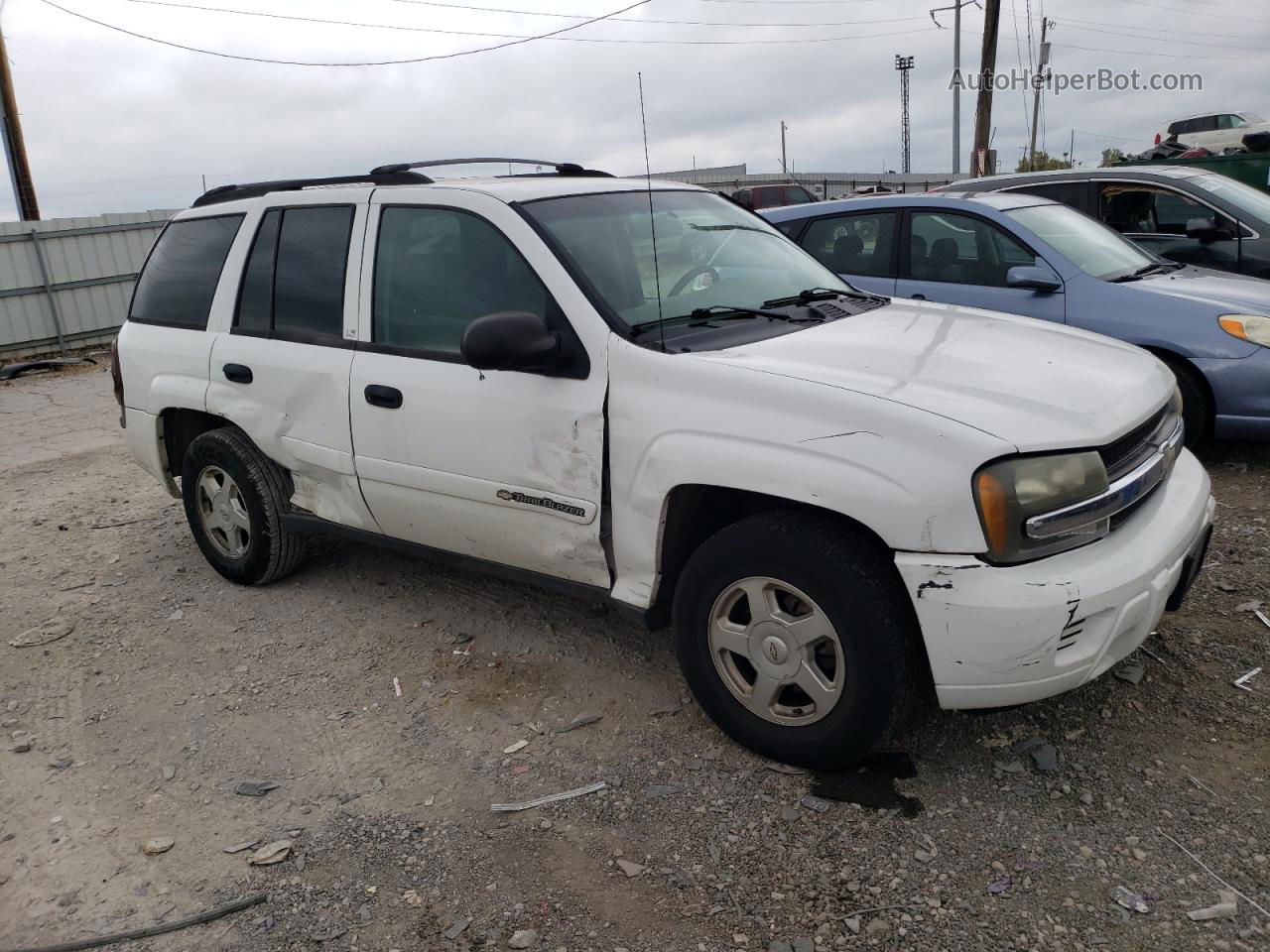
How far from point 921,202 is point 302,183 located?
3856mm

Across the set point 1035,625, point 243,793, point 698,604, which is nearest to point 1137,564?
point 1035,625

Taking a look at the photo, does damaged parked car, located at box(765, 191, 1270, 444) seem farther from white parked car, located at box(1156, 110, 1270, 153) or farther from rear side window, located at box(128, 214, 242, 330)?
white parked car, located at box(1156, 110, 1270, 153)

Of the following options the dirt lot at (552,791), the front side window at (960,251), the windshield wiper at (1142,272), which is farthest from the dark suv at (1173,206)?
the dirt lot at (552,791)

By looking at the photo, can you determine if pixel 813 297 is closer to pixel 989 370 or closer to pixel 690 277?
pixel 690 277

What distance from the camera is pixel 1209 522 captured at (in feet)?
10.6

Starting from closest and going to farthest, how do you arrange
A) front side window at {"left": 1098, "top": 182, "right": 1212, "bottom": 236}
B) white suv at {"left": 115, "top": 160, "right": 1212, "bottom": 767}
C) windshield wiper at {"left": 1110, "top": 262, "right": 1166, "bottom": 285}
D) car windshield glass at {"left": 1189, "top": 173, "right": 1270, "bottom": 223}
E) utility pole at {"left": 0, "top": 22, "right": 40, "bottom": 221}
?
1. white suv at {"left": 115, "top": 160, "right": 1212, "bottom": 767}
2. windshield wiper at {"left": 1110, "top": 262, "right": 1166, "bottom": 285}
3. car windshield glass at {"left": 1189, "top": 173, "right": 1270, "bottom": 223}
4. front side window at {"left": 1098, "top": 182, "right": 1212, "bottom": 236}
5. utility pole at {"left": 0, "top": 22, "right": 40, "bottom": 221}

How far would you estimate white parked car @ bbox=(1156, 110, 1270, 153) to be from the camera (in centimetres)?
2103

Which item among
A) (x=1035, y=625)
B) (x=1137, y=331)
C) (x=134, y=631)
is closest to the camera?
(x=1035, y=625)

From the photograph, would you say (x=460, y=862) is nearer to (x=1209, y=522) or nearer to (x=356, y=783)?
(x=356, y=783)

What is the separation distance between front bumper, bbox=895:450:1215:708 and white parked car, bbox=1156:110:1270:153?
2050cm

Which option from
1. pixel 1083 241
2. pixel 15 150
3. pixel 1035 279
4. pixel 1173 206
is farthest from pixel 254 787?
pixel 15 150

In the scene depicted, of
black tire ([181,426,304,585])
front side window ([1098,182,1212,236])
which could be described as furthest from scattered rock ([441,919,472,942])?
front side window ([1098,182,1212,236])

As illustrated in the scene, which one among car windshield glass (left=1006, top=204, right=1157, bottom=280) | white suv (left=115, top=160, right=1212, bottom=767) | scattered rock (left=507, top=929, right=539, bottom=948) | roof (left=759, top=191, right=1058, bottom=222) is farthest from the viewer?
roof (left=759, top=191, right=1058, bottom=222)

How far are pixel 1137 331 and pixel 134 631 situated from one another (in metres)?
5.43
